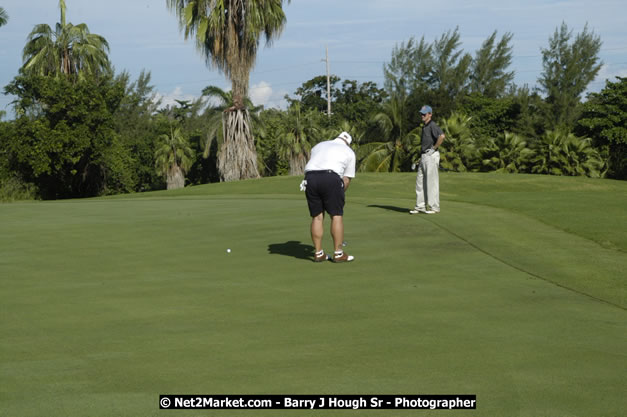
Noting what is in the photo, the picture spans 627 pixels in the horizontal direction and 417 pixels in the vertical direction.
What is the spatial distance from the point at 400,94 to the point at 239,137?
85.8ft

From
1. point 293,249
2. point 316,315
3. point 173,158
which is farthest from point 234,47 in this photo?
point 316,315

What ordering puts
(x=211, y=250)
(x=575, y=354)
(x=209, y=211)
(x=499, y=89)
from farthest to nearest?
(x=499, y=89) < (x=209, y=211) < (x=211, y=250) < (x=575, y=354)

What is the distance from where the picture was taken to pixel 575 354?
194 inches

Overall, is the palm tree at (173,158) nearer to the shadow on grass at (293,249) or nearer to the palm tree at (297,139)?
the palm tree at (297,139)

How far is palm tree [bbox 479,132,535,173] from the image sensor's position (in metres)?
41.9

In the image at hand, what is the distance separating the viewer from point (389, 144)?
2141 inches

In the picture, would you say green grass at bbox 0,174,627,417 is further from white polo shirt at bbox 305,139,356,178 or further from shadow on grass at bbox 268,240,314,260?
white polo shirt at bbox 305,139,356,178

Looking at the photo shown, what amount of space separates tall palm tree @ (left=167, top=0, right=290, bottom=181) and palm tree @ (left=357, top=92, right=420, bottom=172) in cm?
1307

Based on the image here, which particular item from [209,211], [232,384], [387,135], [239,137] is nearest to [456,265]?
[232,384]

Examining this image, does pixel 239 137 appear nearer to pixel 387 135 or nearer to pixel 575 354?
pixel 387 135

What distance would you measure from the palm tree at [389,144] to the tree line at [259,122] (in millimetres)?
114

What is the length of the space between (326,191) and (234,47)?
3459 cm

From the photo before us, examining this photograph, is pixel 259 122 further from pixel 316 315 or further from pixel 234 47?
pixel 316 315

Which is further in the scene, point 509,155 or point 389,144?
point 389,144
